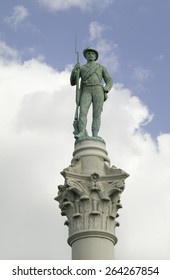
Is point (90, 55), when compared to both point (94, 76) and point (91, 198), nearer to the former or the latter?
point (94, 76)

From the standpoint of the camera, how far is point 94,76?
1220 inches

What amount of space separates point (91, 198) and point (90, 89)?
5.97m

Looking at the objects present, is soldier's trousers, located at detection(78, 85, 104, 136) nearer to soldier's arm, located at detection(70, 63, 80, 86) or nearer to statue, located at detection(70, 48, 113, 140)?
statue, located at detection(70, 48, 113, 140)

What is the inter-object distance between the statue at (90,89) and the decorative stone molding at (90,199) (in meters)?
2.43

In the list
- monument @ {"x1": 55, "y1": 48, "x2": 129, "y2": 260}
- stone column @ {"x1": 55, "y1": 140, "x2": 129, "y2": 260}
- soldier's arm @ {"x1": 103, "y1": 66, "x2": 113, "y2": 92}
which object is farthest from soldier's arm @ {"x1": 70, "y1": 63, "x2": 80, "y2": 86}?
stone column @ {"x1": 55, "y1": 140, "x2": 129, "y2": 260}

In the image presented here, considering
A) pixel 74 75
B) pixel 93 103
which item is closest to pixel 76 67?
pixel 74 75

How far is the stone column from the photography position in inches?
1041

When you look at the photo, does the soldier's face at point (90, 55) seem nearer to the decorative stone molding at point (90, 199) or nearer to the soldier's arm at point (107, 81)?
the soldier's arm at point (107, 81)

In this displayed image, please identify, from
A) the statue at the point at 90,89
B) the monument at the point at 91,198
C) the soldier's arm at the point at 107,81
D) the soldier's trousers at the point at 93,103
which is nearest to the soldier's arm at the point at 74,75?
the statue at the point at 90,89

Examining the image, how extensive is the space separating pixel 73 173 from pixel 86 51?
6.96m

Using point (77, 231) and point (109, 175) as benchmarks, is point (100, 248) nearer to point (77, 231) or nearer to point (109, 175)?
point (77, 231)

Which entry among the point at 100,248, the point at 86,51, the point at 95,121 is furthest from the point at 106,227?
the point at 86,51

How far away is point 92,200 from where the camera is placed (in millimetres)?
26984
